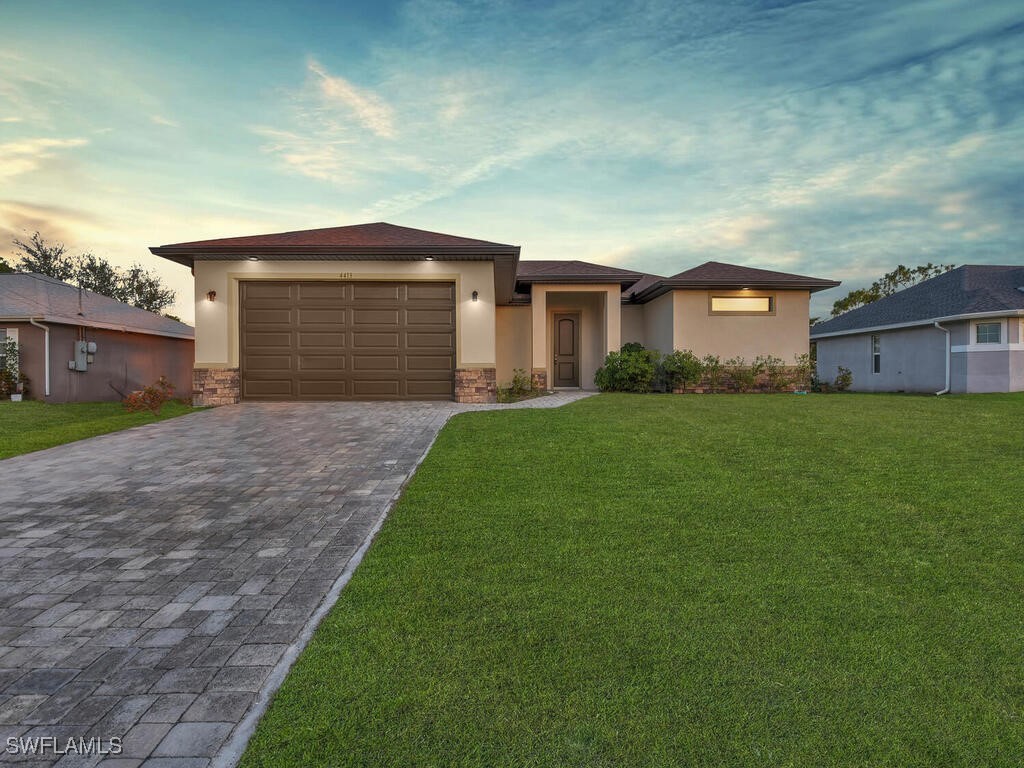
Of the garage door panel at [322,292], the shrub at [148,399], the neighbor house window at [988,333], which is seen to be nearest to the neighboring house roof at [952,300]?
the neighbor house window at [988,333]

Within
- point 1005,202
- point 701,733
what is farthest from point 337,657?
point 1005,202

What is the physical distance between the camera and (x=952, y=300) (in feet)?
51.3

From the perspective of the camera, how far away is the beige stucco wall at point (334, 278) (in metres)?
10.9

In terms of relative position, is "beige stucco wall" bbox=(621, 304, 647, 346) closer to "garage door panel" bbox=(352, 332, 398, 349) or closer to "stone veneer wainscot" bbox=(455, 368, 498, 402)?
"stone veneer wainscot" bbox=(455, 368, 498, 402)

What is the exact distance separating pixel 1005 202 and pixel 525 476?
23.4 m

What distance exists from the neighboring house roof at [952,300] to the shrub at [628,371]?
9.63 metres

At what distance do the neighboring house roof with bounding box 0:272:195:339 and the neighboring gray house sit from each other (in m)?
25.3

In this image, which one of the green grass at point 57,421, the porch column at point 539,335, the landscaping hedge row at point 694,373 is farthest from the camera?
the porch column at point 539,335

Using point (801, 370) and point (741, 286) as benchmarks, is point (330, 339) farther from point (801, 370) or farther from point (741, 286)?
point (801, 370)

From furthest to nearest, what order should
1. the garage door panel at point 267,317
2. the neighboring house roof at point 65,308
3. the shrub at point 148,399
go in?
the neighboring house roof at point 65,308 < the garage door panel at point 267,317 < the shrub at point 148,399

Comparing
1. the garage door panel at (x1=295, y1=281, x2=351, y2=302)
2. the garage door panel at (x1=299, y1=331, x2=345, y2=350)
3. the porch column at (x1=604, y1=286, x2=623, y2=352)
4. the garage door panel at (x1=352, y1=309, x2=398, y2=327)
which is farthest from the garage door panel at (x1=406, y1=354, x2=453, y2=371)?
the porch column at (x1=604, y1=286, x2=623, y2=352)

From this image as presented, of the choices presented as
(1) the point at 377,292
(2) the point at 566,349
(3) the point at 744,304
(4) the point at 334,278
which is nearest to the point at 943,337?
(3) the point at 744,304

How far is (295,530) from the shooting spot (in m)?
3.70

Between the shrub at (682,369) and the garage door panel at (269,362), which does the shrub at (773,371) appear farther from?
the garage door panel at (269,362)
